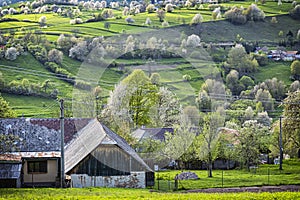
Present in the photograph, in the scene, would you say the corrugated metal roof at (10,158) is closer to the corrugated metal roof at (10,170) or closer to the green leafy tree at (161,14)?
the corrugated metal roof at (10,170)

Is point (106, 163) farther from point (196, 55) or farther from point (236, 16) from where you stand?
point (236, 16)

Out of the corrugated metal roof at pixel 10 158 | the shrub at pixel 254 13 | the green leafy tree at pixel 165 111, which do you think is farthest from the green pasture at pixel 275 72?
the corrugated metal roof at pixel 10 158

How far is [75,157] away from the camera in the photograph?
142 ft

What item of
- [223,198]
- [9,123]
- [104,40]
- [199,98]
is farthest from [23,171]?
[104,40]

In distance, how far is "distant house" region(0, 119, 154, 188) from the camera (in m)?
41.9

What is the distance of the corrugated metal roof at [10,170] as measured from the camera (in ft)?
132

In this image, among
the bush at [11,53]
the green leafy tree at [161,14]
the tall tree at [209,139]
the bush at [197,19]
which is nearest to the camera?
the tall tree at [209,139]

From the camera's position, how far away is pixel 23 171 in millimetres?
44344

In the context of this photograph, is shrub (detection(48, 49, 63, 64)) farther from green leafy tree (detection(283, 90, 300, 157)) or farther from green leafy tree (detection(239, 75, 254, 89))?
green leafy tree (detection(283, 90, 300, 157))

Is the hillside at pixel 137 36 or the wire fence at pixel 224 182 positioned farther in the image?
the hillside at pixel 137 36

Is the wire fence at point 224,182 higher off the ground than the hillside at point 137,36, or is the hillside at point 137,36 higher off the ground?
the hillside at point 137,36

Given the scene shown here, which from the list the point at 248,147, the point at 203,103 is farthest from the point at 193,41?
the point at 248,147

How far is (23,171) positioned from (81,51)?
105 m

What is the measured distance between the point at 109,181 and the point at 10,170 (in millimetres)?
7369
